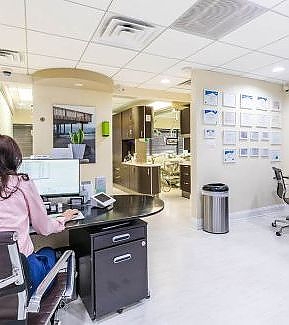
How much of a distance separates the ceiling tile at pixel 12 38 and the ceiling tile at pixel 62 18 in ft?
0.77

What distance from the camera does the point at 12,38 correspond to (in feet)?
10.7

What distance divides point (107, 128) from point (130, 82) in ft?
3.53

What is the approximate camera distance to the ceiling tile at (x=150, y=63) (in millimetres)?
3930

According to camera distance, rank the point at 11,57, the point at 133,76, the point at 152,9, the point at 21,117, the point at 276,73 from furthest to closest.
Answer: the point at 21,117 < the point at 133,76 < the point at 276,73 < the point at 11,57 < the point at 152,9

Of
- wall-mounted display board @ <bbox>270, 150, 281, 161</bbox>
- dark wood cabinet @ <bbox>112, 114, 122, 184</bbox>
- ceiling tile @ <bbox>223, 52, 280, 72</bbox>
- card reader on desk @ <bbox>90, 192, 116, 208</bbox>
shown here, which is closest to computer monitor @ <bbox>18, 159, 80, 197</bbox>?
card reader on desk @ <bbox>90, 192, 116, 208</bbox>

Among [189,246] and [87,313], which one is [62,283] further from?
[189,246]

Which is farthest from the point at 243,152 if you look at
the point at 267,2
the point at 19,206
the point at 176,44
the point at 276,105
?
the point at 19,206

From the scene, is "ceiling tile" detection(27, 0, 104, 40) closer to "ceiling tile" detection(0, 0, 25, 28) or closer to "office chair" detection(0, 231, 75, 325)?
"ceiling tile" detection(0, 0, 25, 28)

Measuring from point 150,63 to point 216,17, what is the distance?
161cm

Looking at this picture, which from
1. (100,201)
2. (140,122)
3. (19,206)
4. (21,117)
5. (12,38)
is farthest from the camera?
(21,117)

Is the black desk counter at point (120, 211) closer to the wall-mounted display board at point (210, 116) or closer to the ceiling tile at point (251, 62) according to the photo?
the wall-mounted display board at point (210, 116)

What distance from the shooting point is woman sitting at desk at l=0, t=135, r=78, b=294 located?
1387 millimetres

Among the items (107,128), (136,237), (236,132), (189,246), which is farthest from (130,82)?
(136,237)

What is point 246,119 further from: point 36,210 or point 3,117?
point 3,117
